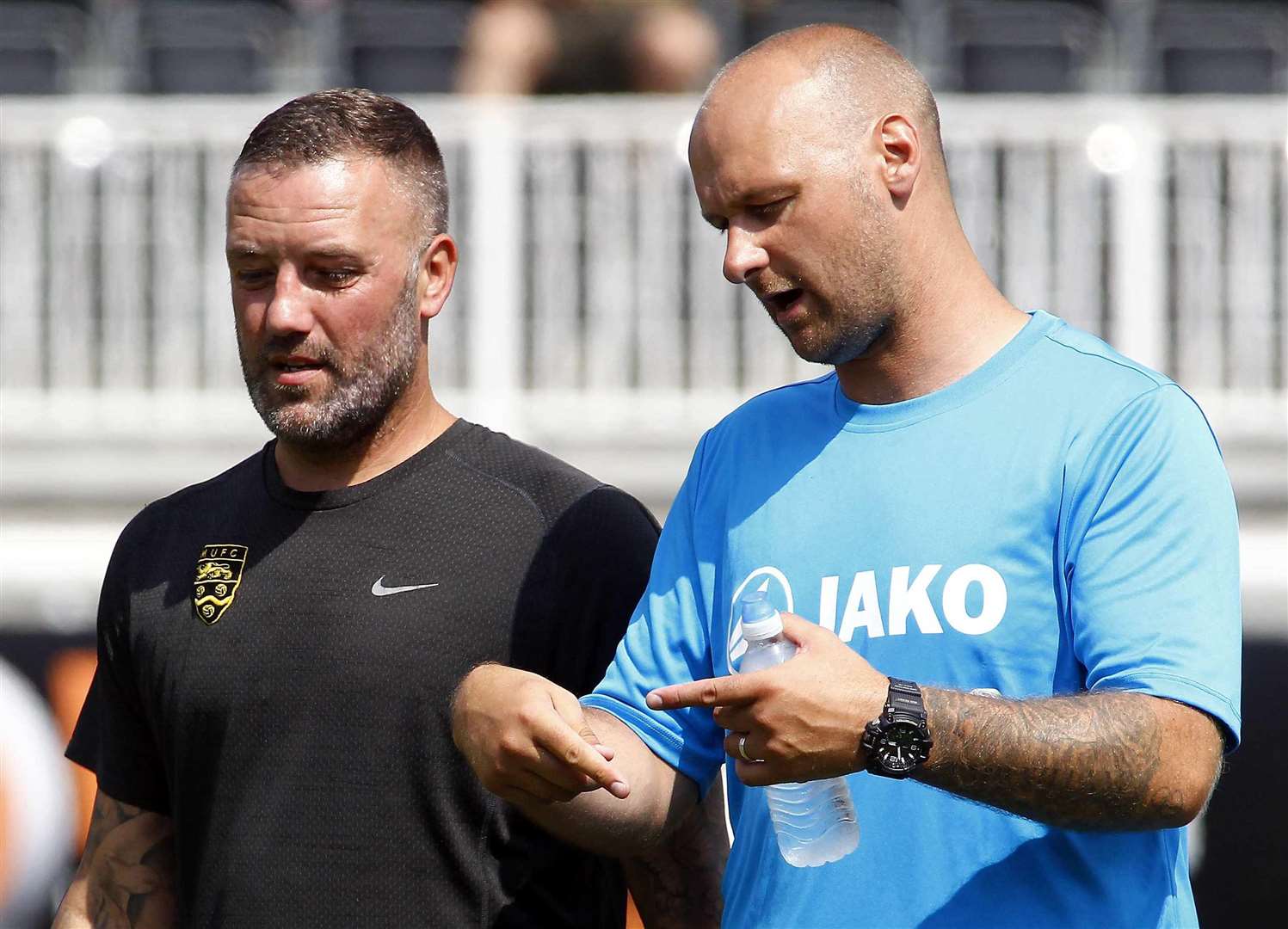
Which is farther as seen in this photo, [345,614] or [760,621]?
[345,614]

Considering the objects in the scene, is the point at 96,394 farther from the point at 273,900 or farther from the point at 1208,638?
the point at 1208,638

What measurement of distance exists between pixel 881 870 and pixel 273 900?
979 millimetres

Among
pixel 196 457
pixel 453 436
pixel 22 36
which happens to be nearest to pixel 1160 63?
pixel 196 457

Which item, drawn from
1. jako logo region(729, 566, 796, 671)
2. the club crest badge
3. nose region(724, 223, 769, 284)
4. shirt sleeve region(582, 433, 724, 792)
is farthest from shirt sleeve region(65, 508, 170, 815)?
nose region(724, 223, 769, 284)

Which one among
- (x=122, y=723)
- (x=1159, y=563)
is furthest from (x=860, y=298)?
(x=122, y=723)

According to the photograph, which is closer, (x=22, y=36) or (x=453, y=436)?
(x=453, y=436)

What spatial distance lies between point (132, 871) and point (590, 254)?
186 inches

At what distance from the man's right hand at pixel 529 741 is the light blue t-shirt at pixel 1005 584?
0.24m

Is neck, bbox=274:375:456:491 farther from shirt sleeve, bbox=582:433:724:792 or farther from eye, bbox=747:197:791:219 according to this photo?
eye, bbox=747:197:791:219

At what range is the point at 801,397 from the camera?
2.68m

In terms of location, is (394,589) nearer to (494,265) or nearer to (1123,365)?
(1123,365)

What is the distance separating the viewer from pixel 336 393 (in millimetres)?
2924

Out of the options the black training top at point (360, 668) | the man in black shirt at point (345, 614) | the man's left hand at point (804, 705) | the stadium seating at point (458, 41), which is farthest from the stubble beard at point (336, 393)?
the stadium seating at point (458, 41)

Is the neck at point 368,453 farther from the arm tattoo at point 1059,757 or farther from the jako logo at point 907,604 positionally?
the arm tattoo at point 1059,757
